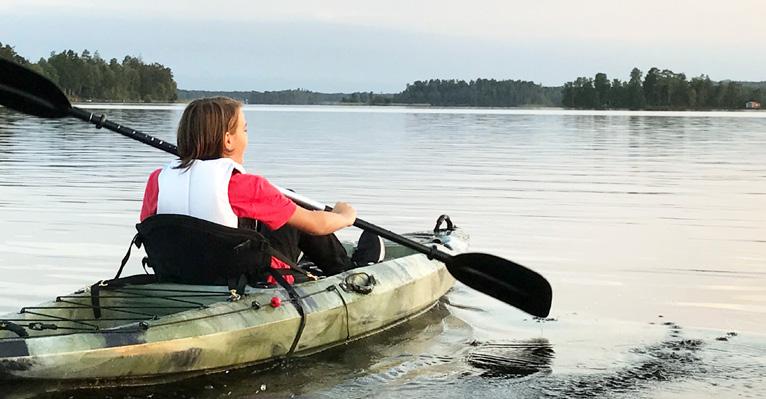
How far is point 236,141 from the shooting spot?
20.7ft

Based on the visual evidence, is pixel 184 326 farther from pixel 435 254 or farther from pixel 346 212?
pixel 435 254

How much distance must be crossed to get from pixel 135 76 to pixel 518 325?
184618 millimetres

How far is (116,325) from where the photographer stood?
21.5 ft

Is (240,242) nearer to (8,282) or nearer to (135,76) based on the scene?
(8,282)

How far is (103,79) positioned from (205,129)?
175172 mm

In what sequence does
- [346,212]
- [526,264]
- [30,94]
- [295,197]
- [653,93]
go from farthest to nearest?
[653,93], [526,264], [30,94], [295,197], [346,212]

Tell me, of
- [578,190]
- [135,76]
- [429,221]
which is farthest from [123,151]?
[135,76]

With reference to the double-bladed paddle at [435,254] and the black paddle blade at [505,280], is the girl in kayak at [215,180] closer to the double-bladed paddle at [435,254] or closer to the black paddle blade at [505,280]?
the double-bladed paddle at [435,254]

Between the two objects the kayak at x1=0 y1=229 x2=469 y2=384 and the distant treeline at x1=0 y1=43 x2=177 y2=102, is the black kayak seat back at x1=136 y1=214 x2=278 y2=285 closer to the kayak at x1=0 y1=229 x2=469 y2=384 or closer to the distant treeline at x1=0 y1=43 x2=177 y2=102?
the kayak at x1=0 y1=229 x2=469 y2=384

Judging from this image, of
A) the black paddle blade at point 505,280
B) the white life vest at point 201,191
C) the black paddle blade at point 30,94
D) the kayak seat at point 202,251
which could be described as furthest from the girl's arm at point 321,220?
the black paddle blade at point 30,94

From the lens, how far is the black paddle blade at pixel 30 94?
749 centimetres

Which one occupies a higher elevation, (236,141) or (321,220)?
(236,141)

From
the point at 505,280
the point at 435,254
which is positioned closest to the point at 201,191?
the point at 435,254

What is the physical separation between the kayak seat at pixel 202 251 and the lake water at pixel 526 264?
602mm
